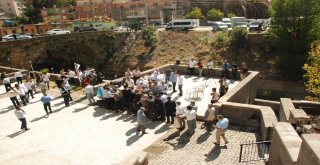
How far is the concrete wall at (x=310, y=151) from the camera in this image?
5700mm

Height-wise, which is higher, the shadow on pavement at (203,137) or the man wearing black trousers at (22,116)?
the man wearing black trousers at (22,116)

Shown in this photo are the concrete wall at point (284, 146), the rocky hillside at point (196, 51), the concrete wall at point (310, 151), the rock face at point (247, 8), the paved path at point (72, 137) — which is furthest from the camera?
the rock face at point (247, 8)

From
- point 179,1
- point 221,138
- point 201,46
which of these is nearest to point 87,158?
point 221,138

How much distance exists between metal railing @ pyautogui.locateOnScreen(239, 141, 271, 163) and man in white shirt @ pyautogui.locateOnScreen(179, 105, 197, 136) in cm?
222

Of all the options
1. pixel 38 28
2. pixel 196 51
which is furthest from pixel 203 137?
pixel 38 28

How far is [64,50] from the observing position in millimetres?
44844

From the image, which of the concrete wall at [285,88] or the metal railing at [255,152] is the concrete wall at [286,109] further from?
the concrete wall at [285,88]

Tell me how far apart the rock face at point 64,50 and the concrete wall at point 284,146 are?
3644 cm

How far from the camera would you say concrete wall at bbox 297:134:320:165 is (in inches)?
224

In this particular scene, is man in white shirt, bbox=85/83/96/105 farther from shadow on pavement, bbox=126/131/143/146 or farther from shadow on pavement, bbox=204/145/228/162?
shadow on pavement, bbox=204/145/228/162

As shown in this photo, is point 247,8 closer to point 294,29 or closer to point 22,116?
point 294,29

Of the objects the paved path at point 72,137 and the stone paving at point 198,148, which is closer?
the stone paving at point 198,148

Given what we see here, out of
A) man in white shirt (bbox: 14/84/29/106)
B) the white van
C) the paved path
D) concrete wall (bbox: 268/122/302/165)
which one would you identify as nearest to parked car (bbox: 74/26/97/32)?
the white van

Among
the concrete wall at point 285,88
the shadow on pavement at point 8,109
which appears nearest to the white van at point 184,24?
the concrete wall at point 285,88
